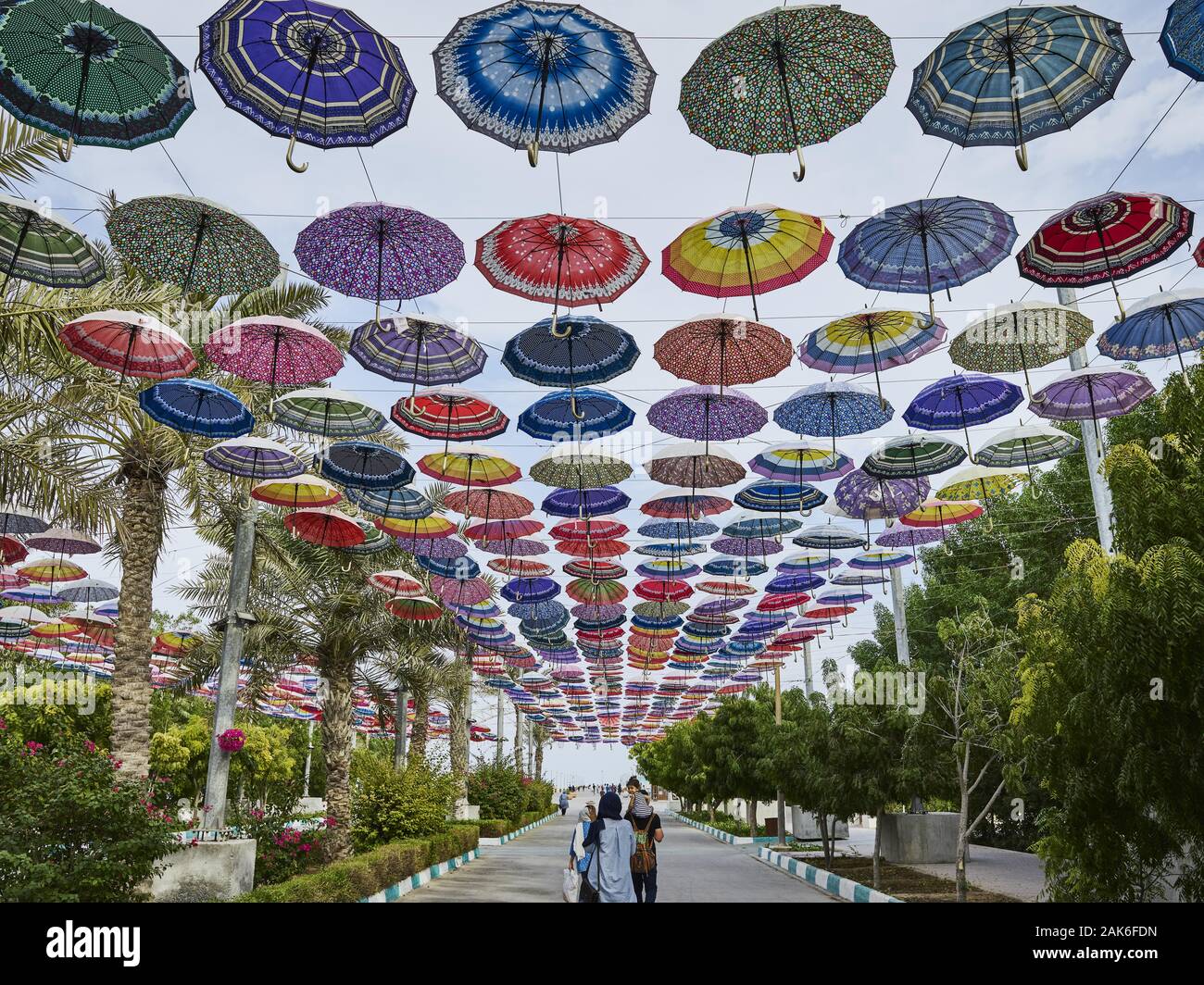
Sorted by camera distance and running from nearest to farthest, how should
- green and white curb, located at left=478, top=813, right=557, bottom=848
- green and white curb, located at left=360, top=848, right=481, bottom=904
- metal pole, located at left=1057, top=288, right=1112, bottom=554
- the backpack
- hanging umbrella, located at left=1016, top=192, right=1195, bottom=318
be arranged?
1. hanging umbrella, located at left=1016, top=192, right=1195, bottom=318
2. the backpack
3. metal pole, located at left=1057, top=288, right=1112, bottom=554
4. green and white curb, located at left=360, top=848, right=481, bottom=904
5. green and white curb, located at left=478, top=813, right=557, bottom=848

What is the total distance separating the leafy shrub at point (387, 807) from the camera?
18016mm

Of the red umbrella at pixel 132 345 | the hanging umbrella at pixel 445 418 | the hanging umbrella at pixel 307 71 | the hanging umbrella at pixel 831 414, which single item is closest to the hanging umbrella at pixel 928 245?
the hanging umbrella at pixel 831 414

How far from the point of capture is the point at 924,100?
7379 mm

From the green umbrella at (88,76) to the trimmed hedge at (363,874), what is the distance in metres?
7.55

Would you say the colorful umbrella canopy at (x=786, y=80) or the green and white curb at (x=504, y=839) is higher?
the colorful umbrella canopy at (x=786, y=80)

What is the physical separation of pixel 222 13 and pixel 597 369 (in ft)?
18.0

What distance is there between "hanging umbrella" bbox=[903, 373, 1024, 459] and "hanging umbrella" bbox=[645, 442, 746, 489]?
2541 millimetres

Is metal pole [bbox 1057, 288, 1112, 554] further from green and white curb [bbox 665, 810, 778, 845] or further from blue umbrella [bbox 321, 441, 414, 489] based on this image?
green and white curb [bbox 665, 810, 778, 845]

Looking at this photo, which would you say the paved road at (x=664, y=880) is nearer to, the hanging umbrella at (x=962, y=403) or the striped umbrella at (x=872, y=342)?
the hanging umbrella at (x=962, y=403)

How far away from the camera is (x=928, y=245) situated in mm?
9117

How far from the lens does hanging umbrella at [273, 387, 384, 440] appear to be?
37.6 ft

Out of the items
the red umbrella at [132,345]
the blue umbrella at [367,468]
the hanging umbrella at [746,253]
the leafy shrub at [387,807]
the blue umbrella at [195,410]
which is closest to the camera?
the hanging umbrella at [746,253]

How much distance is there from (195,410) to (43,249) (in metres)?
3.02

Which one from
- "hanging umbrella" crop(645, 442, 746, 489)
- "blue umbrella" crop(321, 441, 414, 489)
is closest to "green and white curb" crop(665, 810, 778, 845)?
"hanging umbrella" crop(645, 442, 746, 489)
